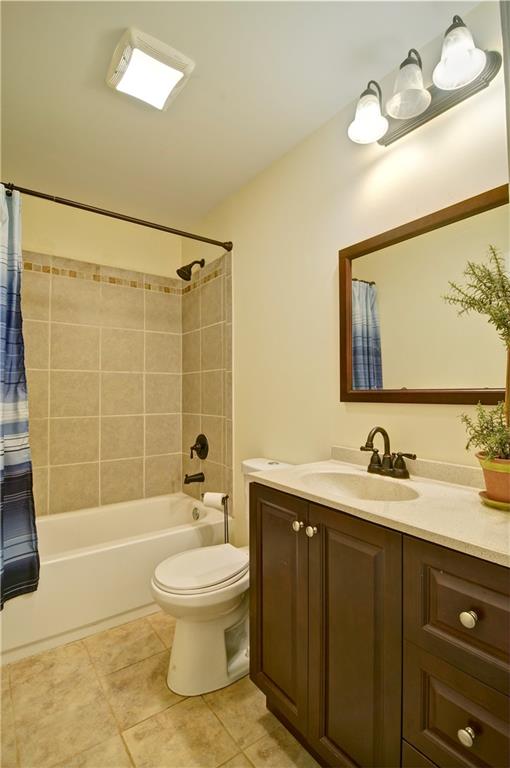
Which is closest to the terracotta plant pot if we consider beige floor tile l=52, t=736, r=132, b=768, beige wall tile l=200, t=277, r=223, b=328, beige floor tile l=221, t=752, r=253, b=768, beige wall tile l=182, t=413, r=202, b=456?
beige floor tile l=221, t=752, r=253, b=768

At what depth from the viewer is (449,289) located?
50.3 inches

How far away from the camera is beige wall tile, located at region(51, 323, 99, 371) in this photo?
242cm

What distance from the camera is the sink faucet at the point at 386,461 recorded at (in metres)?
1.32

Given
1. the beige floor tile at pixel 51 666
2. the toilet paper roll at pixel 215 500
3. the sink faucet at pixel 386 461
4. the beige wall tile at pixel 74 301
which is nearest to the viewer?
the sink faucet at pixel 386 461

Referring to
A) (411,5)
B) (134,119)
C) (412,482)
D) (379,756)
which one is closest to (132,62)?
(134,119)

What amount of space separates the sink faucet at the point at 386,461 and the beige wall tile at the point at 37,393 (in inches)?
79.7

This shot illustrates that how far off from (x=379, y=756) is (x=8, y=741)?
4.23 feet

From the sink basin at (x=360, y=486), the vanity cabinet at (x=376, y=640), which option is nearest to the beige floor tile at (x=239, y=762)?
the vanity cabinet at (x=376, y=640)

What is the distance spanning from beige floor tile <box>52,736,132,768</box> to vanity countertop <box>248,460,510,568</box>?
1.02 meters

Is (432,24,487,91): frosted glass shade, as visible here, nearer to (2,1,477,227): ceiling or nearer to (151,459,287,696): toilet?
(2,1,477,227): ceiling

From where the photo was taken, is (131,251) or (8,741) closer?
(8,741)

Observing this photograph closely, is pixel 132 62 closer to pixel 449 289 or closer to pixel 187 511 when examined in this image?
pixel 449 289

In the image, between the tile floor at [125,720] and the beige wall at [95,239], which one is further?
the beige wall at [95,239]

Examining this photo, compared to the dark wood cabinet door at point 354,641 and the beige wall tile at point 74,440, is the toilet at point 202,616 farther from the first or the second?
the beige wall tile at point 74,440
